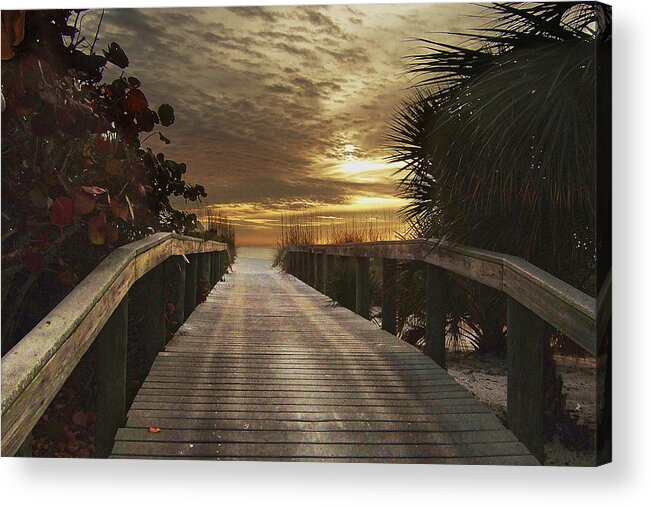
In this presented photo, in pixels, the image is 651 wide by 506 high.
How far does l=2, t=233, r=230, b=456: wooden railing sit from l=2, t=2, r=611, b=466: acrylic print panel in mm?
14

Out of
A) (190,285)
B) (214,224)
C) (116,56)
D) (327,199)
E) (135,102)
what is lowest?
(190,285)

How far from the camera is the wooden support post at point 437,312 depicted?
2.63 metres

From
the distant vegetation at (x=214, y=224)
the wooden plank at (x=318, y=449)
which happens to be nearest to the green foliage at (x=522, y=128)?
the wooden plank at (x=318, y=449)

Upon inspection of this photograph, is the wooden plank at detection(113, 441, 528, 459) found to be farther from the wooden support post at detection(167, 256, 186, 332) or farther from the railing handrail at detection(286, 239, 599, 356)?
the wooden support post at detection(167, 256, 186, 332)

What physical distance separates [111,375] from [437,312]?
1.47 meters

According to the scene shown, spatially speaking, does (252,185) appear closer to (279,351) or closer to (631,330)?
(279,351)

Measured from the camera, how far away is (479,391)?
7.43 ft

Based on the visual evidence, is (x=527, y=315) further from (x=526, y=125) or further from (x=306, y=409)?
(x=306, y=409)

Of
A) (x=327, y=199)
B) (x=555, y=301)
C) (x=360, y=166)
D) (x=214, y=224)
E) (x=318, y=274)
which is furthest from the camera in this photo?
(x=318, y=274)

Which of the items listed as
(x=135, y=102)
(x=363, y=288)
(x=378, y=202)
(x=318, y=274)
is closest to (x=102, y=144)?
(x=135, y=102)

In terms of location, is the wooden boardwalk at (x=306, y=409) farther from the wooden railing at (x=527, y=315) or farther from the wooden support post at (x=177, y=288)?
the wooden support post at (x=177, y=288)

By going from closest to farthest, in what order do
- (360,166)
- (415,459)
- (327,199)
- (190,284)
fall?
(415,459) → (360,166) → (327,199) → (190,284)

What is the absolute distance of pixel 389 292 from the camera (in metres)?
3.39

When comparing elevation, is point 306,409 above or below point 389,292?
below
